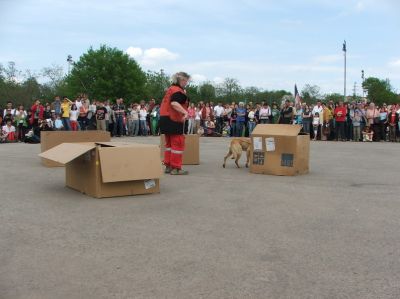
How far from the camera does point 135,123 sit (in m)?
23.8

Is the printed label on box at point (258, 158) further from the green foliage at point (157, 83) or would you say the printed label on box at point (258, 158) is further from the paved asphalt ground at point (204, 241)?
the green foliage at point (157, 83)

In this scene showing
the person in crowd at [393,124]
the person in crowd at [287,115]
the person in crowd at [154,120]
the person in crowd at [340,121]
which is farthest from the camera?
the person in crowd at [154,120]

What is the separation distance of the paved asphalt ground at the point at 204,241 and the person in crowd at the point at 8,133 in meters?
12.2

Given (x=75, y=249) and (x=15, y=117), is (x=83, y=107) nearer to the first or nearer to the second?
(x=15, y=117)

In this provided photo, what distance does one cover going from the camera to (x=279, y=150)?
31.2 ft

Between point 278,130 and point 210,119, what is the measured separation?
15.5 metres

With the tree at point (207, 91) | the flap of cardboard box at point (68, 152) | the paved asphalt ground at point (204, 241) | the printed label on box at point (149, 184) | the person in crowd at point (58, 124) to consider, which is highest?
the tree at point (207, 91)

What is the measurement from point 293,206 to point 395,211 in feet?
4.27

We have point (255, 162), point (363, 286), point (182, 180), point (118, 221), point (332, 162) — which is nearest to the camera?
point (363, 286)

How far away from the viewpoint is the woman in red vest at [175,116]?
894cm

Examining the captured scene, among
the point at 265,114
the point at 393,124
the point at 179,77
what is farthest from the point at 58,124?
the point at 393,124

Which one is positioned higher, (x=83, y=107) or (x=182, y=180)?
(x=83, y=107)

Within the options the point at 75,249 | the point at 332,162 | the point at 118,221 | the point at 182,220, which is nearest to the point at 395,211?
the point at 182,220

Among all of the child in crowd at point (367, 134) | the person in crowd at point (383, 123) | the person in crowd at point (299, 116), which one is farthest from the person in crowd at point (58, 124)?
the person in crowd at point (383, 123)
